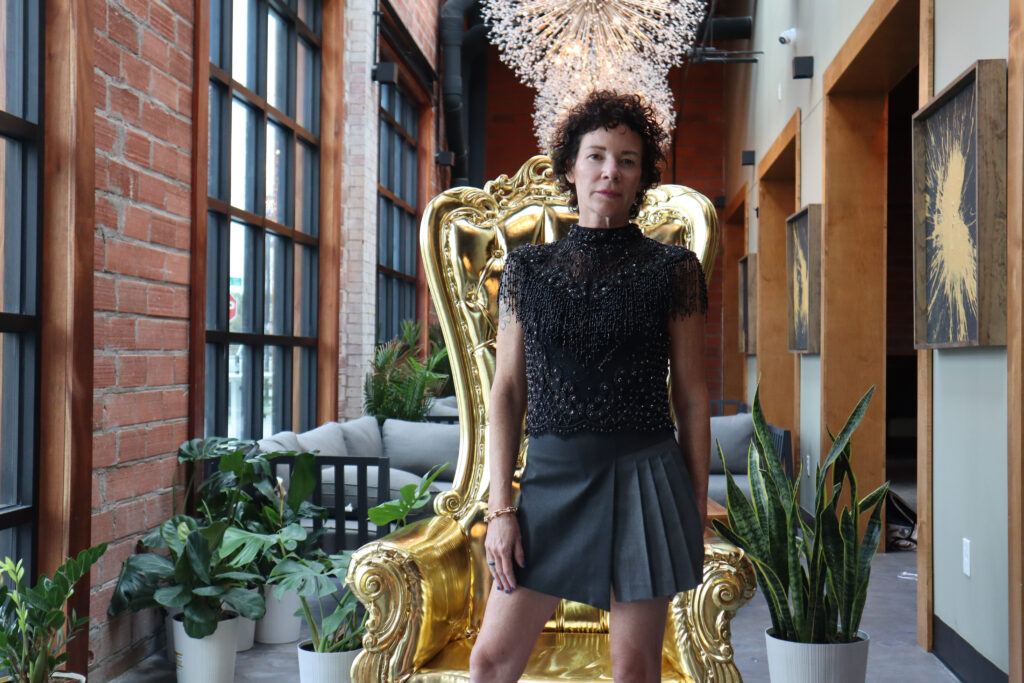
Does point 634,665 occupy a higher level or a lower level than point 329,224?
lower

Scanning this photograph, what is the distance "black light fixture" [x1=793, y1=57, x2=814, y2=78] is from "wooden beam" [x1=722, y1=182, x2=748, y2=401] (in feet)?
14.5

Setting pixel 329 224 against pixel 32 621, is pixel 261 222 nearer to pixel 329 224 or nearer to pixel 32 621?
pixel 329 224

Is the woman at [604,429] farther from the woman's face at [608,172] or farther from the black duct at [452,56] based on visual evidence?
the black duct at [452,56]

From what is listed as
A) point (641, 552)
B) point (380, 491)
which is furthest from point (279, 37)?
point (641, 552)

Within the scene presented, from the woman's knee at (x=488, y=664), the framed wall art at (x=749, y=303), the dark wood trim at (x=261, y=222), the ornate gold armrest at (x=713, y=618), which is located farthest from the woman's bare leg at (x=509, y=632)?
the framed wall art at (x=749, y=303)

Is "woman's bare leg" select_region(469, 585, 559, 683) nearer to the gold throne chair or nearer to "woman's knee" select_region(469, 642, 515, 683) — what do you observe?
"woman's knee" select_region(469, 642, 515, 683)

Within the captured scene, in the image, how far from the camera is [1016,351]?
256cm

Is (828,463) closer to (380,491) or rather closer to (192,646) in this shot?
(380,491)

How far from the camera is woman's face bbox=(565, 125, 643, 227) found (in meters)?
1.61

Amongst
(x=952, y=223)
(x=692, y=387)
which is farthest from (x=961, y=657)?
(x=692, y=387)

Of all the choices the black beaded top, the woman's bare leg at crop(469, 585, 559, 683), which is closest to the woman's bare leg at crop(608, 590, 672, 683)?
the woman's bare leg at crop(469, 585, 559, 683)

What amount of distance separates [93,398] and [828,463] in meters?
2.05

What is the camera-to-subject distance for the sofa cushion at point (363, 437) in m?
4.88

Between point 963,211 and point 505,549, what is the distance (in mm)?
2132
